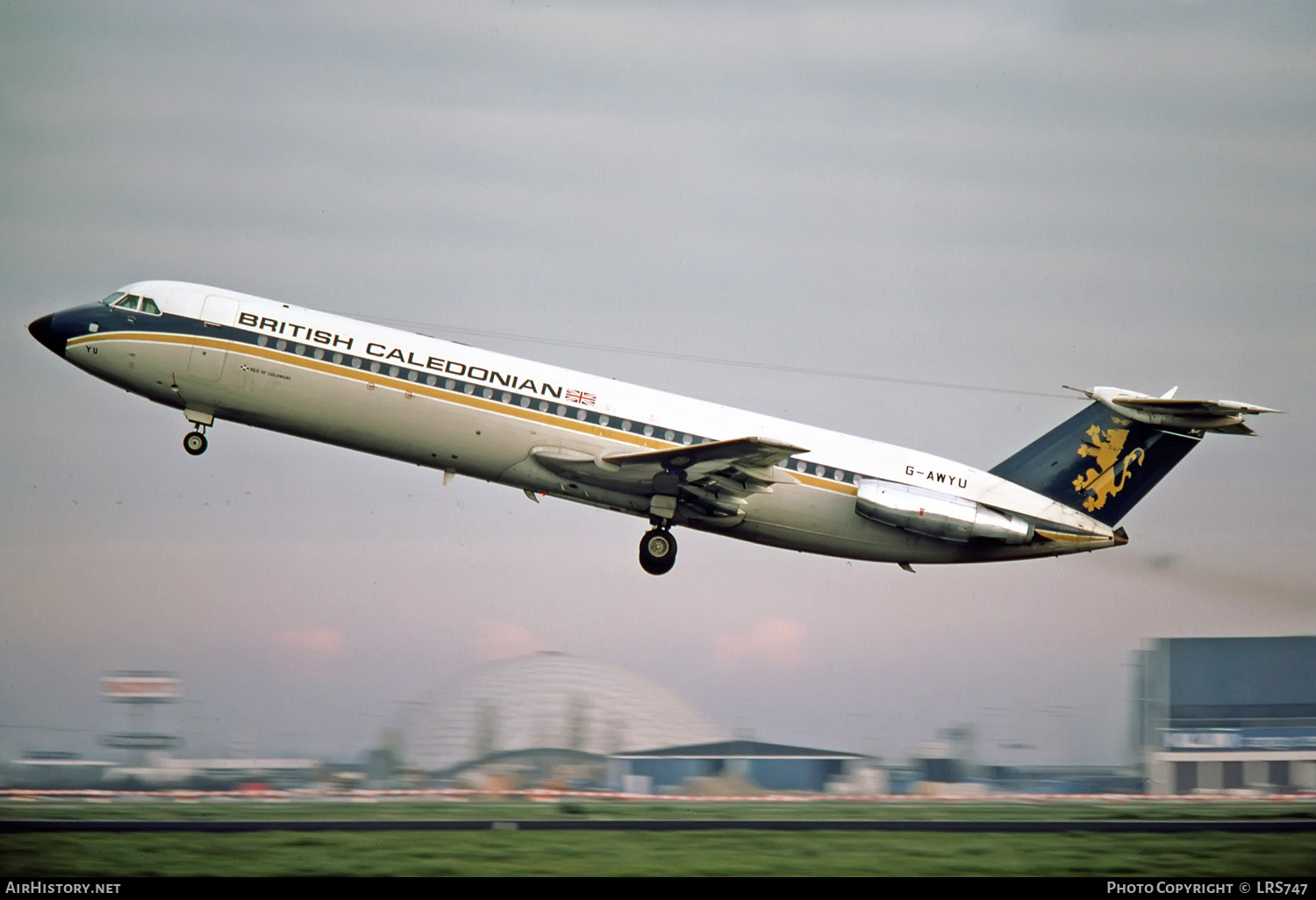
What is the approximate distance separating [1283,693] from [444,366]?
2098 inches

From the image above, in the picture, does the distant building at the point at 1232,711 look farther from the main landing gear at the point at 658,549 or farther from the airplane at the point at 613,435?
the main landing gear at the point at 658,549

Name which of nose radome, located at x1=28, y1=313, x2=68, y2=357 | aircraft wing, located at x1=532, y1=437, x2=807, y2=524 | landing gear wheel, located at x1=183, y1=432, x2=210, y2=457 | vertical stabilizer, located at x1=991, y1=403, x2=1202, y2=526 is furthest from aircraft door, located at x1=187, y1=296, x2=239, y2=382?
vertical stabilizer, located at x1=991, y1=403, x2=1202, y2=526

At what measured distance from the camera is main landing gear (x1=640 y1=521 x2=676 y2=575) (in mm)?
31984

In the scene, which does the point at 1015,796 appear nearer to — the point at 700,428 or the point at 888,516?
the point at 888,516

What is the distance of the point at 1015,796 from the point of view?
118 feet

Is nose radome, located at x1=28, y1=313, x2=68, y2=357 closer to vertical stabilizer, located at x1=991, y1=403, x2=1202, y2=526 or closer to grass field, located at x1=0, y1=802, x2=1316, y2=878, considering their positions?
grass field, located at x1=0, y1=802, x2=1316, y2=878

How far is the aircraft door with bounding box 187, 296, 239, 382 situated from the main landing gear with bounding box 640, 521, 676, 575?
10248 millimetres

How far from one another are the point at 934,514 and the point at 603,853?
36.6 feet

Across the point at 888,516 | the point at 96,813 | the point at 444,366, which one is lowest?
the point at 96,813

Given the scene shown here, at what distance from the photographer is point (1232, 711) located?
228 feet

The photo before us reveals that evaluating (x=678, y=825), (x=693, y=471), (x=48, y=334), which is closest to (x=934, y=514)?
(x=693, y=471)

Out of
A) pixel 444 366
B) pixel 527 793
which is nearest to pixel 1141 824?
pixel 527 793

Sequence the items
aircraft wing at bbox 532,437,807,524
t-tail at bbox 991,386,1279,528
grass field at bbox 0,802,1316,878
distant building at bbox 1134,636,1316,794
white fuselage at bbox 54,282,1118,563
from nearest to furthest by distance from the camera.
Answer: grass field at bbox 0,802,1316,878 < aircraft wing at bbox 532,437,807,524 < white fuselage at bbox 54,282,1118,563 < t-tail at bbox 991,386,1279,528 < distant building at bbox 1134,636,1316,794

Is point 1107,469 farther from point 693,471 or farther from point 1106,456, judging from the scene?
point 693,471
